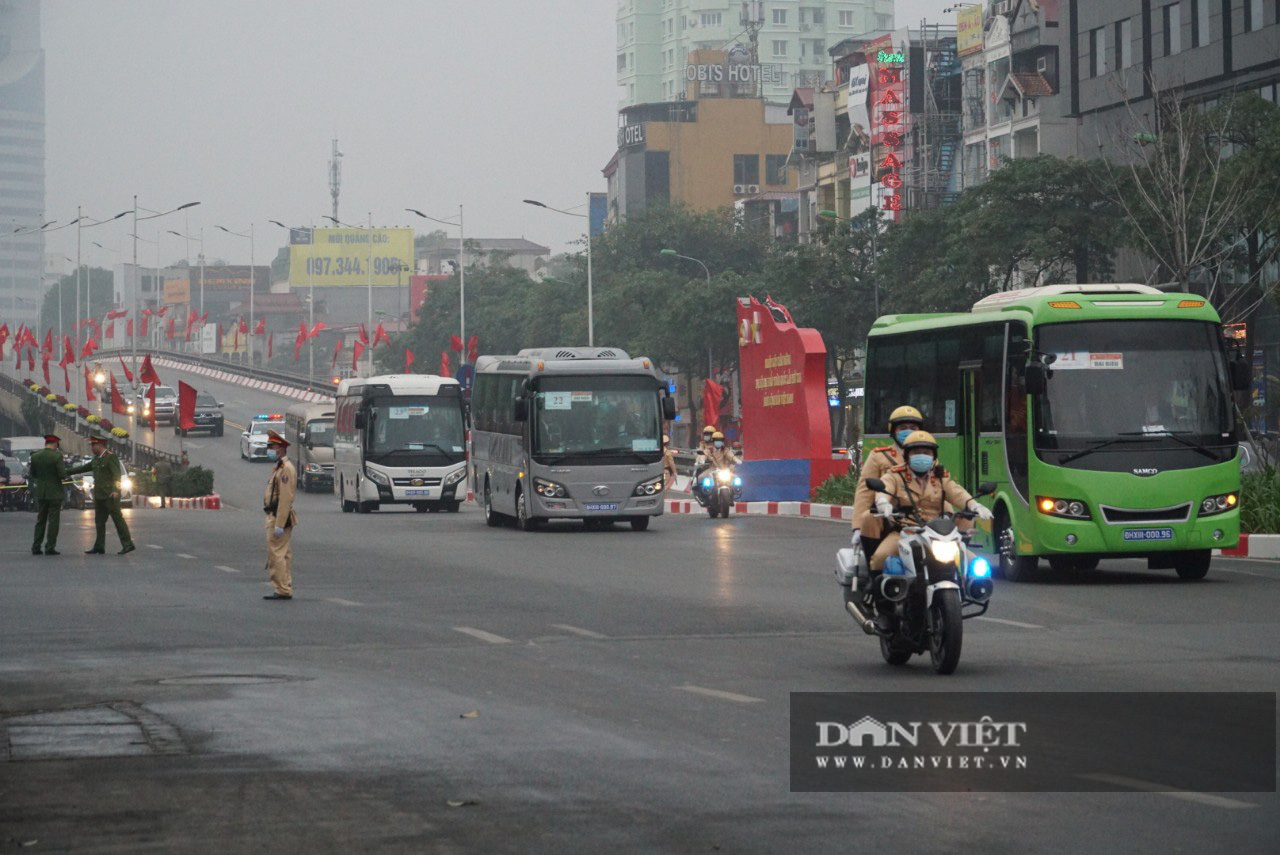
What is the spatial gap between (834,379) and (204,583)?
67.3 m

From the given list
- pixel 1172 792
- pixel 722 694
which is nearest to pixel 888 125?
pixel 722 694

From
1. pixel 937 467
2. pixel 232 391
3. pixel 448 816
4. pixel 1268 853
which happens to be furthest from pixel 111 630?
pixel 232 391

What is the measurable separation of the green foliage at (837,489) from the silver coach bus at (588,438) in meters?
5.46

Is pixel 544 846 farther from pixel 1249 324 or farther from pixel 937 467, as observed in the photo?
pixel 1249 324

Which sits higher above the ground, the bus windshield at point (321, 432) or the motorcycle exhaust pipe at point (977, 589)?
the bus windshield at point (321, 432)

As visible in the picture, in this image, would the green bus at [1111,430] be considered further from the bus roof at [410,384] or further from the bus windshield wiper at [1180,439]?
the bus roof at [410,384]

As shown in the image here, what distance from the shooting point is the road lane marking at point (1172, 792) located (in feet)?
26.2

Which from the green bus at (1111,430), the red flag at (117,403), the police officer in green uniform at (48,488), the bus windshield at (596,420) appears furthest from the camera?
the red flag at (117,403)

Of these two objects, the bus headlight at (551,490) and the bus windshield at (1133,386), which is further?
the bus headlight at (551,490)

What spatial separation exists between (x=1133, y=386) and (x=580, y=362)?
44.8 ft

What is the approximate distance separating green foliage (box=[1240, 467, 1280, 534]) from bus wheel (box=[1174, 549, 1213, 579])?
4644 mm

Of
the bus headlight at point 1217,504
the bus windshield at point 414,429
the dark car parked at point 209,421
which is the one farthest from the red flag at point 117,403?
the bus headlight at point 1217,504

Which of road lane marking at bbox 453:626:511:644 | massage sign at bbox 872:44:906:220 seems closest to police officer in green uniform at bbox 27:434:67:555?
road lane marking at bbox 453:626:511:644

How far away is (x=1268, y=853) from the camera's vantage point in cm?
710
